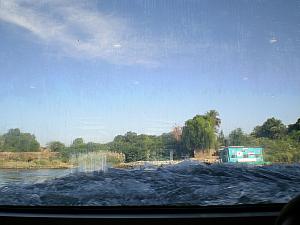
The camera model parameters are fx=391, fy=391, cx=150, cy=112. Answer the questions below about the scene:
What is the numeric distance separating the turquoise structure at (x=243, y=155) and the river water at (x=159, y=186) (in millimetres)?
28

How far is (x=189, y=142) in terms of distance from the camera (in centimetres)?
156

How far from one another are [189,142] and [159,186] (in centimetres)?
22

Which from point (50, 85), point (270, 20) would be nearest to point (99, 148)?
point (50, 85)

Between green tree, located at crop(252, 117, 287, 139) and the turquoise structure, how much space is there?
2.3 inches

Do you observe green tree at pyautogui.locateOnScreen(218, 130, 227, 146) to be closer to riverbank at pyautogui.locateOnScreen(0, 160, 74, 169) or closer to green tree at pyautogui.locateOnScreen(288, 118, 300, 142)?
green tree at pyautogui.locateOnScreen(288, 118, 300, 142)

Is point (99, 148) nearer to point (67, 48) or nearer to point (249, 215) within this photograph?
point (67, 48)

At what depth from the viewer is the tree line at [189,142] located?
1484 mm

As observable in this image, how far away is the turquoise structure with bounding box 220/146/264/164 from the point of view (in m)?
1.47

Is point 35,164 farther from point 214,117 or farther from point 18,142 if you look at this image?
point 214,117

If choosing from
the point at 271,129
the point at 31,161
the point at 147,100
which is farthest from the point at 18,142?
the point at 271,129

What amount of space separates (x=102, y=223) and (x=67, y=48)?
0.71 metres

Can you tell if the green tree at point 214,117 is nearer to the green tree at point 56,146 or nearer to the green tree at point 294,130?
the green tree at point 294,130

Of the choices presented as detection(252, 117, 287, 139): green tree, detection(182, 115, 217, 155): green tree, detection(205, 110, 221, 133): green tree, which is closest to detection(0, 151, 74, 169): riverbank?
detection(182, 115, 217, 155): green tree

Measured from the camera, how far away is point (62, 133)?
1568 mm
